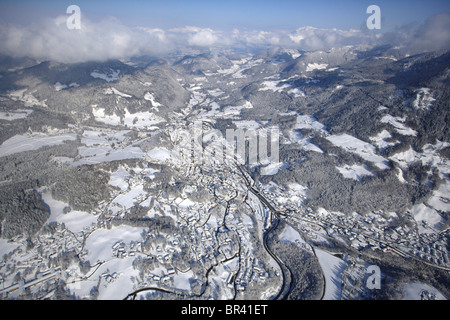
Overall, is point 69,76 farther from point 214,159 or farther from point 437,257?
point 437,257

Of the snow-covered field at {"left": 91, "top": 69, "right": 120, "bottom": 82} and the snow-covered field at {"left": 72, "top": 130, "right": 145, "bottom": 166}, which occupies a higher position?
the snow-covered field at {"left": 91, "top": 69, "right": 120, "bottom": 82}

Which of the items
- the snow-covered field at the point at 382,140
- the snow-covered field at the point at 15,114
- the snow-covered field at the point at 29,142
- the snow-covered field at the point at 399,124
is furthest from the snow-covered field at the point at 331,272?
the snow-covered field at the point at 15,114

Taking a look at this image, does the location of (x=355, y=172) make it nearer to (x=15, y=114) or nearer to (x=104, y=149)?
(x=104, y=149)

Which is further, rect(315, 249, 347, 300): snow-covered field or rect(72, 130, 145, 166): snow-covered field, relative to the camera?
rect(72, 130, 145, 166): snow-covered field

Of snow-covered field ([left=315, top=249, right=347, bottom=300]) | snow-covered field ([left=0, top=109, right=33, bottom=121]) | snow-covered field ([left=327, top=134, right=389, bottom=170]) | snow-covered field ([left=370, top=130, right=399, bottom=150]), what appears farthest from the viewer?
snow-covered field ([left=0, top=109, right=33, bottom=121])

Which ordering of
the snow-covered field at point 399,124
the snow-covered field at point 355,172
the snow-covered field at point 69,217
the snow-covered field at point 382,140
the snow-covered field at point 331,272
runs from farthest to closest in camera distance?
1. the snow-covered field at point 399,124
2. the snow-covered field at point 382,140
3. the snow-covered field at point 355,172
4. the snow-covered field at point 69,217
5. the snow-covered field at point 331,272

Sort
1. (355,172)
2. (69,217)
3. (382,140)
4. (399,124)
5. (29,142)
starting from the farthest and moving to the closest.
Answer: (399,124) → (29,142) → (382,140) → (355,172) → (69,217)

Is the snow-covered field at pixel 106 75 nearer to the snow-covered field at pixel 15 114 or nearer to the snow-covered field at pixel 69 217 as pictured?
the snow-covered field at pixel 15 114

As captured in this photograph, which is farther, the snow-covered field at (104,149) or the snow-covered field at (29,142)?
the snow-covered field at (29,142)

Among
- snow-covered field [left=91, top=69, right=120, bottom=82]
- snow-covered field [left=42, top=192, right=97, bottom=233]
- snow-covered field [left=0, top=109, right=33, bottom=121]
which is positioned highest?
snow-covered field [left=91, top=69, right=120, bottom=82]

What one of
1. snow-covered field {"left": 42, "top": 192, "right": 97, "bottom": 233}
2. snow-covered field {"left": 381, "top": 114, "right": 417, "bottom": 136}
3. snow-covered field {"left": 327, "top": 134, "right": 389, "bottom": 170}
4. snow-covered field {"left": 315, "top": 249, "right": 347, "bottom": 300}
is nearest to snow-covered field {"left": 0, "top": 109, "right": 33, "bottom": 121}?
snow-covered field {"left": 42, "top": 192, "right": 97, "bottom": 233}

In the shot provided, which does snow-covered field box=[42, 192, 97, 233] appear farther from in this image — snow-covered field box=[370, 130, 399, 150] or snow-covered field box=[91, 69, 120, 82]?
snow-covered field box=[91, 69, 120, 82]

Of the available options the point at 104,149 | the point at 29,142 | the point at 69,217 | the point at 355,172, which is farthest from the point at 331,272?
the point at 29,142
